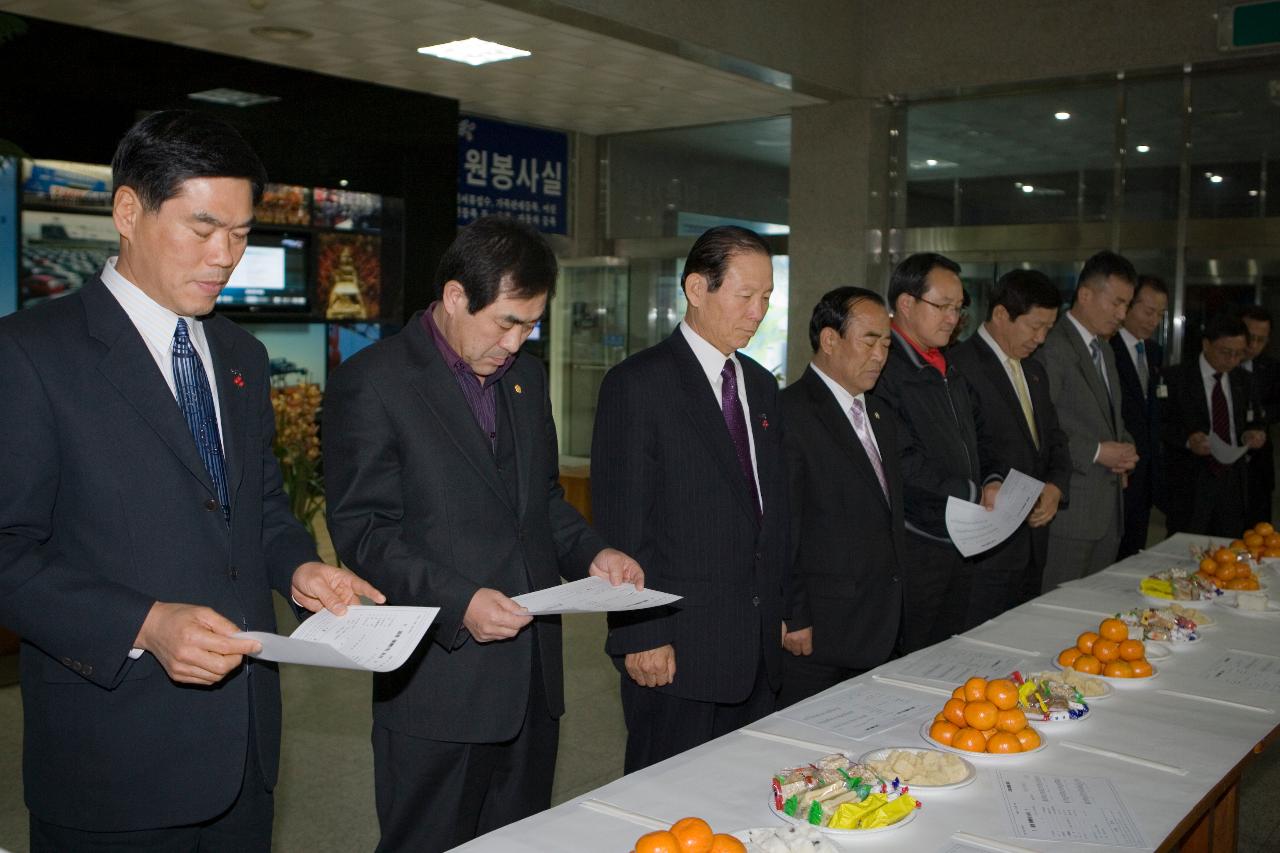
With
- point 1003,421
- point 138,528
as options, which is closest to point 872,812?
point 138,528

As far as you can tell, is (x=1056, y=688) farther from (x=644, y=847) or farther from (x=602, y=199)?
(x=602, y=199)

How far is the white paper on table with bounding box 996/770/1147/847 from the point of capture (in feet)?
4.87

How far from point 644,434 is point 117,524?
123 centimetres

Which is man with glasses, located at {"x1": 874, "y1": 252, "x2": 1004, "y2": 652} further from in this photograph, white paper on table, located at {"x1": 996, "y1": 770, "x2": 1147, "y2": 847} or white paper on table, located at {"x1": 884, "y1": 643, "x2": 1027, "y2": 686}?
white paper on table, located at {"x1": 996, "y1": 770, "x2": 1147, "y2": 847}

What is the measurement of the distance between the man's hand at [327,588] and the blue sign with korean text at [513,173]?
289 inches

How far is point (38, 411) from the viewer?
4.84 ft

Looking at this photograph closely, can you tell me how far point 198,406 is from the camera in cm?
167

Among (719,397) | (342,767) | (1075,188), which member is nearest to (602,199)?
(1075,188)

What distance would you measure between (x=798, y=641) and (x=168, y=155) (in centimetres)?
191

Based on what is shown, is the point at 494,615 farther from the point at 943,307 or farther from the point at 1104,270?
the point at 1104,270

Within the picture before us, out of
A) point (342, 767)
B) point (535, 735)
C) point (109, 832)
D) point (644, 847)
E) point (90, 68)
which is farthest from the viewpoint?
point (90, 68)

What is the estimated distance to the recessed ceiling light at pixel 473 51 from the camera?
6.49 meters

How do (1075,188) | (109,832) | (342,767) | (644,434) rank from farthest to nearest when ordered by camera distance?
1. (1075,188)
2. (342,767)
3. (644,434)
4. (109,832)

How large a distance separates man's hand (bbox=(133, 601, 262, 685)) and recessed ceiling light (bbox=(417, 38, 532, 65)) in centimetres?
555
